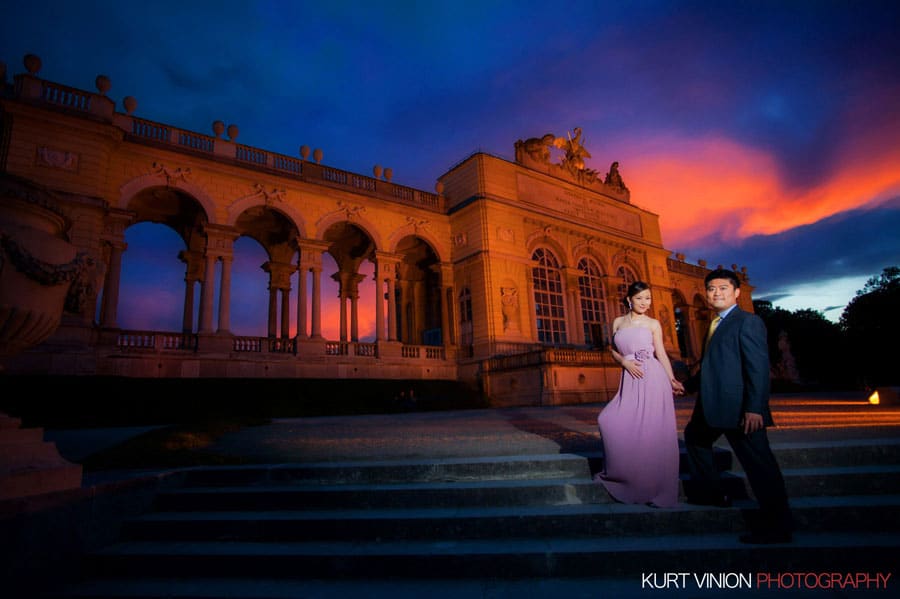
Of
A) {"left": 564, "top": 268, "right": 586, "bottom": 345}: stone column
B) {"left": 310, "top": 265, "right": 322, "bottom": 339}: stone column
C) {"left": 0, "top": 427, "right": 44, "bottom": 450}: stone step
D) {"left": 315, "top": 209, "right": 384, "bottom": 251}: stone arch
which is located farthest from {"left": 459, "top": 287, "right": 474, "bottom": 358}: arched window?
{"left": 0, "top": 427, "right": 44, "bottom": 450}: stone step

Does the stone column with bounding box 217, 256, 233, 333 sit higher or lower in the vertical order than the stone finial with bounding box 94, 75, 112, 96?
lower

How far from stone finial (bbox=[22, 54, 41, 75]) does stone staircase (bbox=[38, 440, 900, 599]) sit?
1662 centimetres

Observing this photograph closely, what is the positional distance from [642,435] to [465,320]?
19.0 m

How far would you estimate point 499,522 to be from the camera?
321 centimetres

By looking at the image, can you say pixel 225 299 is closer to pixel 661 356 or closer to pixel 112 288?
pixel 112 288

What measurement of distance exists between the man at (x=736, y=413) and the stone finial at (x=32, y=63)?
19.3 metres

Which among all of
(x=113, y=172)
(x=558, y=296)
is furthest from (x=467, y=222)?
(x=113, y=172)

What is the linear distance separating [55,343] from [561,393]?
16.3m

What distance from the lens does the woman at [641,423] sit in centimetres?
329

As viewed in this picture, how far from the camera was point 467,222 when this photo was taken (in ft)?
73.6

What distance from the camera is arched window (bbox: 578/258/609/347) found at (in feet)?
81.6

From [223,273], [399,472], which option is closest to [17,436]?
[399,472]

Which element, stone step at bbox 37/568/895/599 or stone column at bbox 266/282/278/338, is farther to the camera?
stone column at bbox 266/282/278/338

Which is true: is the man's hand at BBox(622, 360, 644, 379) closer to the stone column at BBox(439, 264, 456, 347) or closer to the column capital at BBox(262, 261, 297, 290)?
the stone column at BBox(439, 264, 456, 347)
